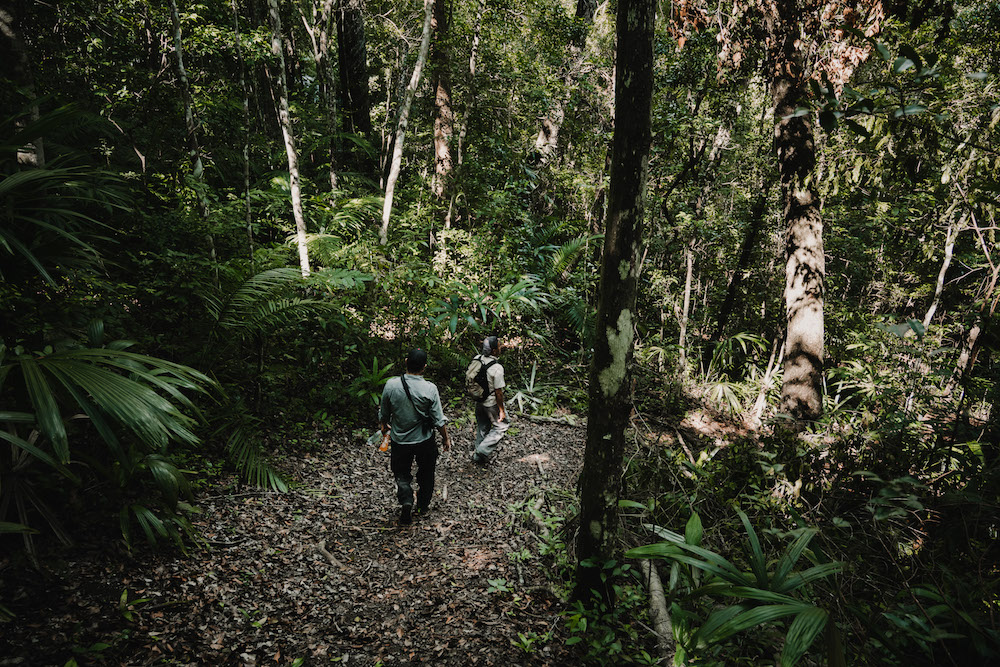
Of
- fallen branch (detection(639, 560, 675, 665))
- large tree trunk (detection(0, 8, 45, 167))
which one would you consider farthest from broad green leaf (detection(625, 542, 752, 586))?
large tree trunk (detection(0, 8, 45, 167))

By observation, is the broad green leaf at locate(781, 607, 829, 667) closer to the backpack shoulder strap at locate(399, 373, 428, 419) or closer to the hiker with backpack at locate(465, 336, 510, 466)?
the backpack shoulder strap at locate(399, 373, 428, 419)

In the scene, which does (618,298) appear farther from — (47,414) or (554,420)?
(554,420)

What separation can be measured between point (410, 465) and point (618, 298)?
2732 millimetres

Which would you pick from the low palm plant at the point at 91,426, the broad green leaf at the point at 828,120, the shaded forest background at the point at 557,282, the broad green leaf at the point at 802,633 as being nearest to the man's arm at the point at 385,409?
the shaded forest background at the point at 557,282

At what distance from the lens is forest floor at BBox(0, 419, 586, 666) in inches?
106

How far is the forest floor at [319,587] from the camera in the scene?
2.70 m

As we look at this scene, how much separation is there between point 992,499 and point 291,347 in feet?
23.9

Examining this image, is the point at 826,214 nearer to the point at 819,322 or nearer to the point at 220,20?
the point at 819,322

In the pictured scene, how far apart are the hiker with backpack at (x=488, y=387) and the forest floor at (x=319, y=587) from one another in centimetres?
79

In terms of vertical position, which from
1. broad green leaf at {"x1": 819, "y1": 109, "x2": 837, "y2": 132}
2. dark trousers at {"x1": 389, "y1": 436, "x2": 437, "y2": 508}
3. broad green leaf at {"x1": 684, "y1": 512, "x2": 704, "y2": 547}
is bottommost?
dark trousers at {"x1": 389, "y1": 436, "x2": 437, "y2": 508}

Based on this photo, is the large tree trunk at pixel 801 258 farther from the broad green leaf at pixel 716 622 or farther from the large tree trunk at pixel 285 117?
the large tree trunk at pixel 285 117

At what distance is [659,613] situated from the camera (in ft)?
11.9

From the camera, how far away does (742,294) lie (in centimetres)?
1048

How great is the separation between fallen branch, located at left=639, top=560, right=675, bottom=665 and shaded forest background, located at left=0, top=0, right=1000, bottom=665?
0.37 ft
